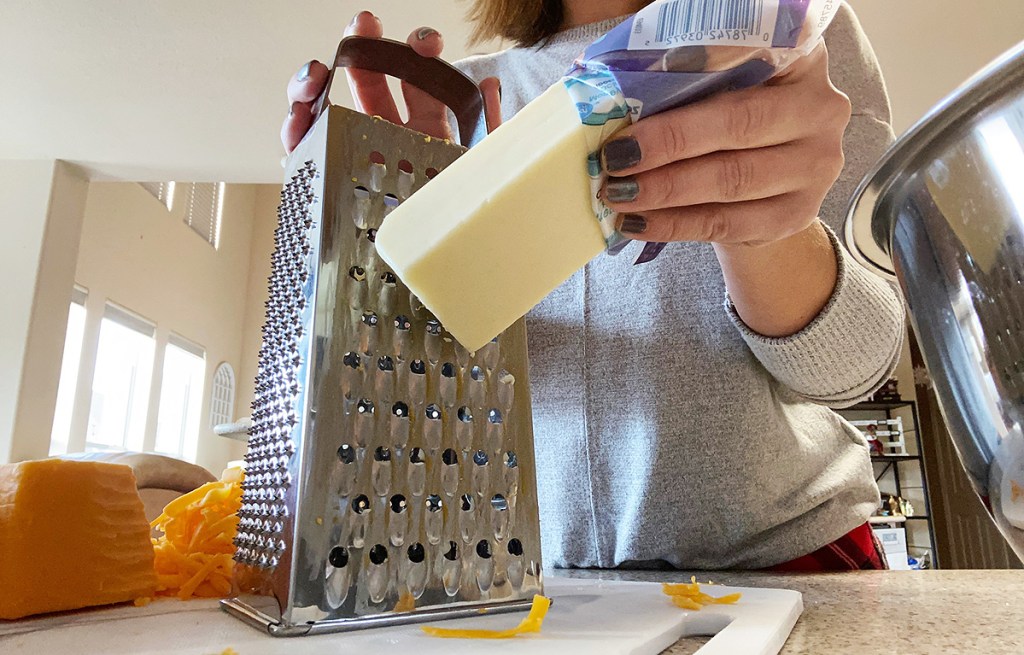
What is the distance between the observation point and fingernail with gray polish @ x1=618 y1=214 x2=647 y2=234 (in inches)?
15.8

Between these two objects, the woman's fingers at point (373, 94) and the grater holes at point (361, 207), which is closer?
the grater holes at point (361, 207)

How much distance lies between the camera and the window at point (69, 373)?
4062 millimetres

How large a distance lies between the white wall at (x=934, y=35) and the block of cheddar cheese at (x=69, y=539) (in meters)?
2.61

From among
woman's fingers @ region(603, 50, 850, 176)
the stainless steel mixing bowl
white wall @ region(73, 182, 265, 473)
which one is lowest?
the stainless steel mixing bowl

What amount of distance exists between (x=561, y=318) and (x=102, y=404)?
185 inches

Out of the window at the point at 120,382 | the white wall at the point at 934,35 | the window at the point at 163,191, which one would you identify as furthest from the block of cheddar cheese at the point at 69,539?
the window at the point at 163,191

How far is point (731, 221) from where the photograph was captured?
0.44 m

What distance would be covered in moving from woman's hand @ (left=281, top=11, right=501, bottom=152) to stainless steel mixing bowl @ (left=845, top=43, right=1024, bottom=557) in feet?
1.10

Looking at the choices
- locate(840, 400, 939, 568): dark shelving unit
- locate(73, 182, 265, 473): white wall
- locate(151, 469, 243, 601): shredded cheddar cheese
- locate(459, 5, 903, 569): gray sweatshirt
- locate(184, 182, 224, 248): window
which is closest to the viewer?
locate(151, 469, 243, 601): shredded cheddar cheese

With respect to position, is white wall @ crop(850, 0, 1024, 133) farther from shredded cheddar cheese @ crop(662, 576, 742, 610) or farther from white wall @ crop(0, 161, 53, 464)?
white wall @ crop(0, 161, 53, 464)

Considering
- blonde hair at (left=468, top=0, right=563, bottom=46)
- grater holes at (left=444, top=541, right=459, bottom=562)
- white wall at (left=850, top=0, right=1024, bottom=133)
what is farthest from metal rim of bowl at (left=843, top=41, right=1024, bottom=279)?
white wall at (left=850, top=0, right=1024, bottom=133)

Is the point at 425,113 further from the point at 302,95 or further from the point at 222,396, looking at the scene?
the point at 222,396

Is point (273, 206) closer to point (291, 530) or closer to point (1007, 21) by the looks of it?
point (1007, 21)

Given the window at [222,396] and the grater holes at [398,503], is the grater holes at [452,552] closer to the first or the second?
the grater holes at [398,503]
